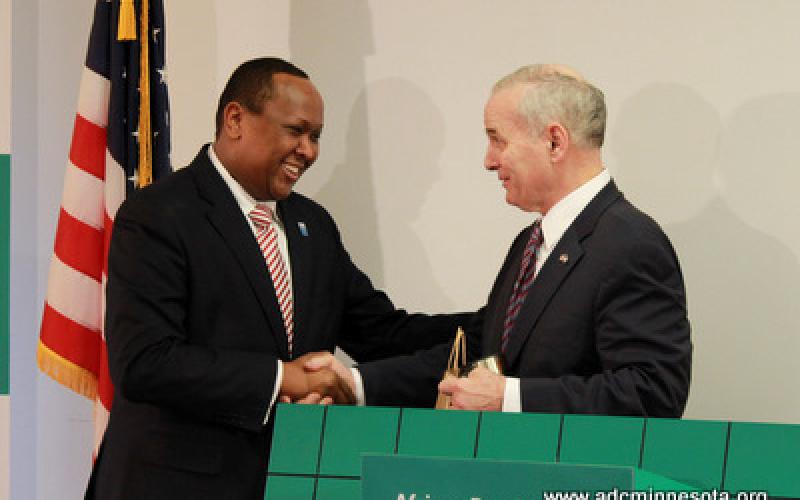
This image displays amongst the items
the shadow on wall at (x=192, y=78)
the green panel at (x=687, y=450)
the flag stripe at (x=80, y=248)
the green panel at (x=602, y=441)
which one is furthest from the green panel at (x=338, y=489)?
the shadow on wall at (x=192, y=78)

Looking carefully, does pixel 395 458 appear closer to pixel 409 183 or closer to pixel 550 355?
pixel 550 355

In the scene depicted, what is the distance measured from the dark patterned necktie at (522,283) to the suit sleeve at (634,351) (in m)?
0.24

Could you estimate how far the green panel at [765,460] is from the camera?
209cm

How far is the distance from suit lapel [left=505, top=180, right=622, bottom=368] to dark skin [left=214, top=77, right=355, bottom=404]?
22.1 inches

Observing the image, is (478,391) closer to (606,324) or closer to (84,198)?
(606,324)

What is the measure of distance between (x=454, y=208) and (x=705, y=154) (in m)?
0.85

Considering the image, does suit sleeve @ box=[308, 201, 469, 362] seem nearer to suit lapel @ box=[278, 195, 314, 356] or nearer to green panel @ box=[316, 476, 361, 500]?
suit lapel @ box=[278, 195, 314, 356]

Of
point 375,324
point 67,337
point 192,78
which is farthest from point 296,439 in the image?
point 192,78

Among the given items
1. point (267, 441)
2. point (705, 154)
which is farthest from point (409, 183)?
point (267, 441)

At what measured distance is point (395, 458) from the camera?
1.98 metres

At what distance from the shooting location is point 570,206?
10.0ft

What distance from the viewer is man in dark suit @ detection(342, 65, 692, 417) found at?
2.81 meters

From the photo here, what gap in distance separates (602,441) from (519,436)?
145 millimetres

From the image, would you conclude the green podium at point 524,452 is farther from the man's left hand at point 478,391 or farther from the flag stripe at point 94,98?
the flag stripe at point 94,98
